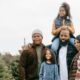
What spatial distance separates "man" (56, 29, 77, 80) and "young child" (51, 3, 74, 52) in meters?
0.11

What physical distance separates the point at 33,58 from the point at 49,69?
403 mm

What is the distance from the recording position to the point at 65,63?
41.4 ft

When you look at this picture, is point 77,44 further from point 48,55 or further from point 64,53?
point 48,55

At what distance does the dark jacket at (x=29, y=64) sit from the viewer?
41.2 ft

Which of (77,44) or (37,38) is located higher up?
(37,38)

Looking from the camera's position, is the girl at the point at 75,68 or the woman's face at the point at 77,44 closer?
the girl at the point at 75,68

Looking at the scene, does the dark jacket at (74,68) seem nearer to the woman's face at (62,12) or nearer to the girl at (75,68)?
the girl at (75,68)

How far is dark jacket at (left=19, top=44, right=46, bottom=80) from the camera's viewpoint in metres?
12.6

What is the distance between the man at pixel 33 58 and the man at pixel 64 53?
1.23 ft

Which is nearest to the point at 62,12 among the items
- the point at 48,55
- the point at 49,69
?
the point at 48,55

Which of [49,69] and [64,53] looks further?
[64,53]

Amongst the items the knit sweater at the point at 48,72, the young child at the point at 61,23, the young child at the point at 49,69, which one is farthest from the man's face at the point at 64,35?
the knit sweater at the point at 48,72

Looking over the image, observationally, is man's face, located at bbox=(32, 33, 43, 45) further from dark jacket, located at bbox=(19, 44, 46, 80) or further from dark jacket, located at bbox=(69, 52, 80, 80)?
dark jacket, located at bbox=(69, 52, 80, 80)

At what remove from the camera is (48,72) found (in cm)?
1249
